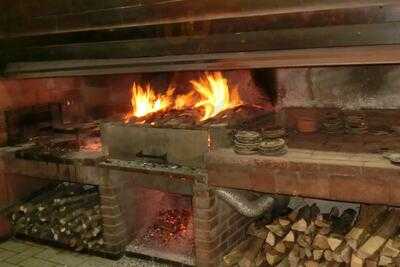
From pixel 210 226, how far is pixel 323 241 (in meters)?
1.21

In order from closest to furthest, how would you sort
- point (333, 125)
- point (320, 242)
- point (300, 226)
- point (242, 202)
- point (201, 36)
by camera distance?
point (320, 242) → point (201, 36) → point (300, 226) → point (242, 202) → point (333, 125)

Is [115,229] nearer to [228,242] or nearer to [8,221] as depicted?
[228,242]

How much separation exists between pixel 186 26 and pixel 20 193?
3.96m

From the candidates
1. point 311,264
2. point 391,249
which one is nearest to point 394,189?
point 391,249

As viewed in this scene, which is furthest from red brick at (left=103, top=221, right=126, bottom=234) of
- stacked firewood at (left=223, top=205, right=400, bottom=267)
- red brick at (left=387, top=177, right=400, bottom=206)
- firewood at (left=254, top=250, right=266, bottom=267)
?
red brick at (left=387, top=177, right=400, bottom=206)

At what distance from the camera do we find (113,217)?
549 centimetres

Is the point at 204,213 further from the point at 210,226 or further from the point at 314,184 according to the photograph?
the point at 314,184

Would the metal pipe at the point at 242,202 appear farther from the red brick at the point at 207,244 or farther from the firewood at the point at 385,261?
the firewood at the point at 385,261

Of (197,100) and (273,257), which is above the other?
(197,100)

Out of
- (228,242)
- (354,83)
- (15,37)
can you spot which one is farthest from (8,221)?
(354,83)

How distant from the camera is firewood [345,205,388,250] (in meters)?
4.26

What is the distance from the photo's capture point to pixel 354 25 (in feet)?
12.3

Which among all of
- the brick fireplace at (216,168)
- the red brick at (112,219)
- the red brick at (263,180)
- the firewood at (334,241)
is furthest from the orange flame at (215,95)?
the firewood at (334,241)

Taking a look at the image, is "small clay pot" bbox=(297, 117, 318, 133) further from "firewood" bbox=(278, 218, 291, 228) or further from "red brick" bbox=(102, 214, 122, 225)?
"red brick" bbox=(102, 214, 122, 225)
